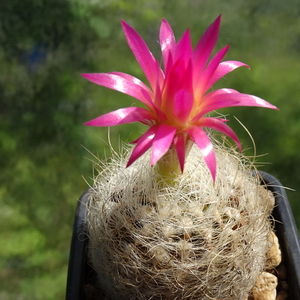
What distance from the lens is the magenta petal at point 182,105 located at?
0.51 m

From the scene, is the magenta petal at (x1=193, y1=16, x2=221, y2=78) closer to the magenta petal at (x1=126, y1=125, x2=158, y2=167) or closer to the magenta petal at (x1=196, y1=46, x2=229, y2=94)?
the magenta petal at (x1=196, y1=46, x2=229, y2=94)

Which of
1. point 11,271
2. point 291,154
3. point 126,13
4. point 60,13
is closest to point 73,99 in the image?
point 60,13

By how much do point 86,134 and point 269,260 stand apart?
888 mm

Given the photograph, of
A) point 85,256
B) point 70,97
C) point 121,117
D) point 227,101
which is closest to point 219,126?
point 227,101

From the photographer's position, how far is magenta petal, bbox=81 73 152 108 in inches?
21.5

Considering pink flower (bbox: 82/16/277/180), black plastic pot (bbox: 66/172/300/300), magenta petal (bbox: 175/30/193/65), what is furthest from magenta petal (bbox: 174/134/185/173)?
black plastic pot (bbox: 66/172/300/300)

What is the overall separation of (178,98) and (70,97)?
1.11 meters

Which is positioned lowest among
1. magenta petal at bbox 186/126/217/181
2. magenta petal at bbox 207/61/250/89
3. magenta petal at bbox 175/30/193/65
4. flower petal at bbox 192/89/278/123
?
magenta petal at bbox 186/126/217/181

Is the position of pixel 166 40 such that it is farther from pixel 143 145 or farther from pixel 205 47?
pixel 143 145

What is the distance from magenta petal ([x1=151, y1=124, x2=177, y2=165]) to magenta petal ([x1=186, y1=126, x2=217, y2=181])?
3 cm

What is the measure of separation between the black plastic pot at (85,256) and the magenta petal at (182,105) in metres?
0.28

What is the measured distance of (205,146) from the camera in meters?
0.53

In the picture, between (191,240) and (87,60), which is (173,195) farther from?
(87,60)

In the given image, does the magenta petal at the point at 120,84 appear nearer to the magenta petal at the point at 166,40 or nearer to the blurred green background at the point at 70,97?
the magenta petal at the point at 166,40
